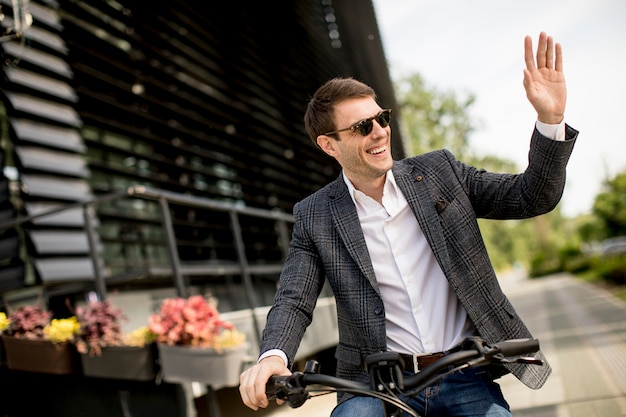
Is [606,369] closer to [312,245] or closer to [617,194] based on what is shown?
[312,245]

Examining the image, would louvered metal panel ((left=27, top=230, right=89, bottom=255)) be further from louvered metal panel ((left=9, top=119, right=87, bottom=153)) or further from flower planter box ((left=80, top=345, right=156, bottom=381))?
flower planter box ((left=80, top=345, right=156, bottom=381))

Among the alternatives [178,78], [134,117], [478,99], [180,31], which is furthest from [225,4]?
[478,99]

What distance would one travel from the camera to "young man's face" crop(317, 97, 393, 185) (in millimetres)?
2191

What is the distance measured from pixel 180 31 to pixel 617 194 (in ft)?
143

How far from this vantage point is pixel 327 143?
2.37 m

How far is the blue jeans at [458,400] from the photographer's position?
1991 millimetres

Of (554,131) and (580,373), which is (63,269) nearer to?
(554,131)

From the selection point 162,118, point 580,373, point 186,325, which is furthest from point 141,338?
point 580,373

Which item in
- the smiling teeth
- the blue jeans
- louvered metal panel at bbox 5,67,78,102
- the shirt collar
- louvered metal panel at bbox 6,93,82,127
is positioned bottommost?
the blue jeans

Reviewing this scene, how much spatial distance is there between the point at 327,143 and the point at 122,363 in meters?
2.35

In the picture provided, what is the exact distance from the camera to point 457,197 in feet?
7.16

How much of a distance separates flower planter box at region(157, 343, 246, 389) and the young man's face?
2062 millimetres

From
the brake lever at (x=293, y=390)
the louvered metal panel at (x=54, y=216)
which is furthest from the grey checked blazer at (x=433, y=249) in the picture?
the louvered metal panel at (x=54, y=216)

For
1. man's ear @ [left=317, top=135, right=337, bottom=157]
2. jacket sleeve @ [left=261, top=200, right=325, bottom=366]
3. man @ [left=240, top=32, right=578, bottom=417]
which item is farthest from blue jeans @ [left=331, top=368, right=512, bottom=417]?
man's ear @ [left=317, top=135, right=337, bottom=157]
